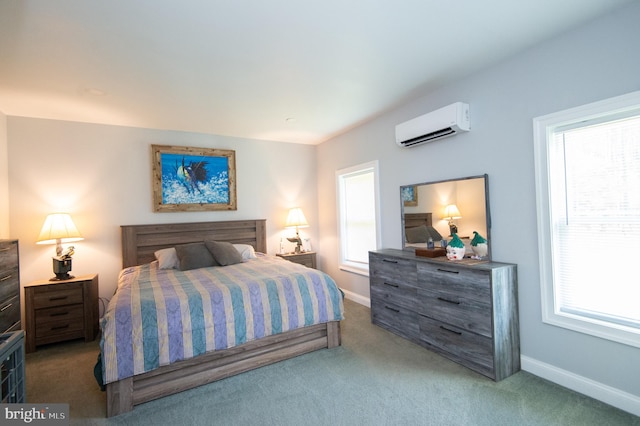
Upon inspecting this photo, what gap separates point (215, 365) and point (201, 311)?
1.57 ft

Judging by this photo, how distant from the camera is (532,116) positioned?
236cm

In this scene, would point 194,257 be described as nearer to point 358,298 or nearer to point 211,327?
point 211,327

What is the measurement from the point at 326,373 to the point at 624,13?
325 cm

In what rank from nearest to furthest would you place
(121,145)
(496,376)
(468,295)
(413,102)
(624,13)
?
(624,13), (496,376), (468,295), (413,102), (121,145)

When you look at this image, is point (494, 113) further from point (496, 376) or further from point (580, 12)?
point (496, 376)

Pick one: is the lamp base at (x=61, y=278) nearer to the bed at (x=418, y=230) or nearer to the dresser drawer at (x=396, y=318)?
the dresser drawer at (x=396, y=318)

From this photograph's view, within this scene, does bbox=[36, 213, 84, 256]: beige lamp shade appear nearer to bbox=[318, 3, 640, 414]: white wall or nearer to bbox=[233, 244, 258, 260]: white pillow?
bbox=[233, 244, 258, 260]: white pillow

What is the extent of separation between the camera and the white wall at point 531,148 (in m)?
1.94

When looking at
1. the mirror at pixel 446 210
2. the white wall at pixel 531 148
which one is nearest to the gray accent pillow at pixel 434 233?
the mirror at pixel 446 210

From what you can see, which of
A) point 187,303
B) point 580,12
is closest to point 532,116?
point 580,12

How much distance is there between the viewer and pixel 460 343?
99.6 inches

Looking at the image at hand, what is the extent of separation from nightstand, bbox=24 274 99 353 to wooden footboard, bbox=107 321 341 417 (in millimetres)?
1678

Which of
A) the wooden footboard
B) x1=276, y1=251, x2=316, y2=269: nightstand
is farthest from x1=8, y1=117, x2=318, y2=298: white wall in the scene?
the wooden footboard

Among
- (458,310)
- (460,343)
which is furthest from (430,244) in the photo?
(460,343)
